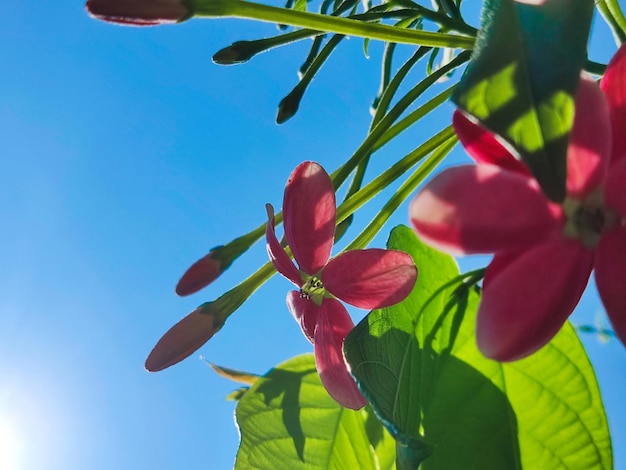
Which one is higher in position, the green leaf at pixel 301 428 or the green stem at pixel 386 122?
the green stem at pixel 386 122

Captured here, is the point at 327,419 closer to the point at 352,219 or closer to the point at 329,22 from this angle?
the point at 352,219

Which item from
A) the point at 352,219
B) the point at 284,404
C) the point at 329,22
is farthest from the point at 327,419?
the point at 329,22

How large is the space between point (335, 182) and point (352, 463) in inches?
7.7

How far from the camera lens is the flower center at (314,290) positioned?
0.38 m

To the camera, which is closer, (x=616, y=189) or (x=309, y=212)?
(x=616, y=189)

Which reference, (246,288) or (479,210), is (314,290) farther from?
(479,210)

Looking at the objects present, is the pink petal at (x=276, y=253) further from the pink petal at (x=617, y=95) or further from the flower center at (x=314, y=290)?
the pink petal at (x=617, y=95)

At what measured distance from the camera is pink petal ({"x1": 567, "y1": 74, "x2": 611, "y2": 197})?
0.71ft

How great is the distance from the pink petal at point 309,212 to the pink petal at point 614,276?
140mm

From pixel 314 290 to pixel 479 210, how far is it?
0.19 m

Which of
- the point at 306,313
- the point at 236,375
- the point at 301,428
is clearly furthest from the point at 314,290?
the point at 236,375

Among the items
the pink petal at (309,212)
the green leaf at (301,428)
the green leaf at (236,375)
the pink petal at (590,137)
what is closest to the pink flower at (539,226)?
the pink petal at (590,137)

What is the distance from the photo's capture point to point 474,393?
0.33 metres

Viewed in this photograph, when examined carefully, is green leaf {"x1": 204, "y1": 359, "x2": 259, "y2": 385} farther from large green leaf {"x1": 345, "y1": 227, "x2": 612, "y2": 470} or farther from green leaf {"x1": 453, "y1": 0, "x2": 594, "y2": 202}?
green leaf {"x1": 453, "y1": 0, "x2": 594, "y2": 202}
